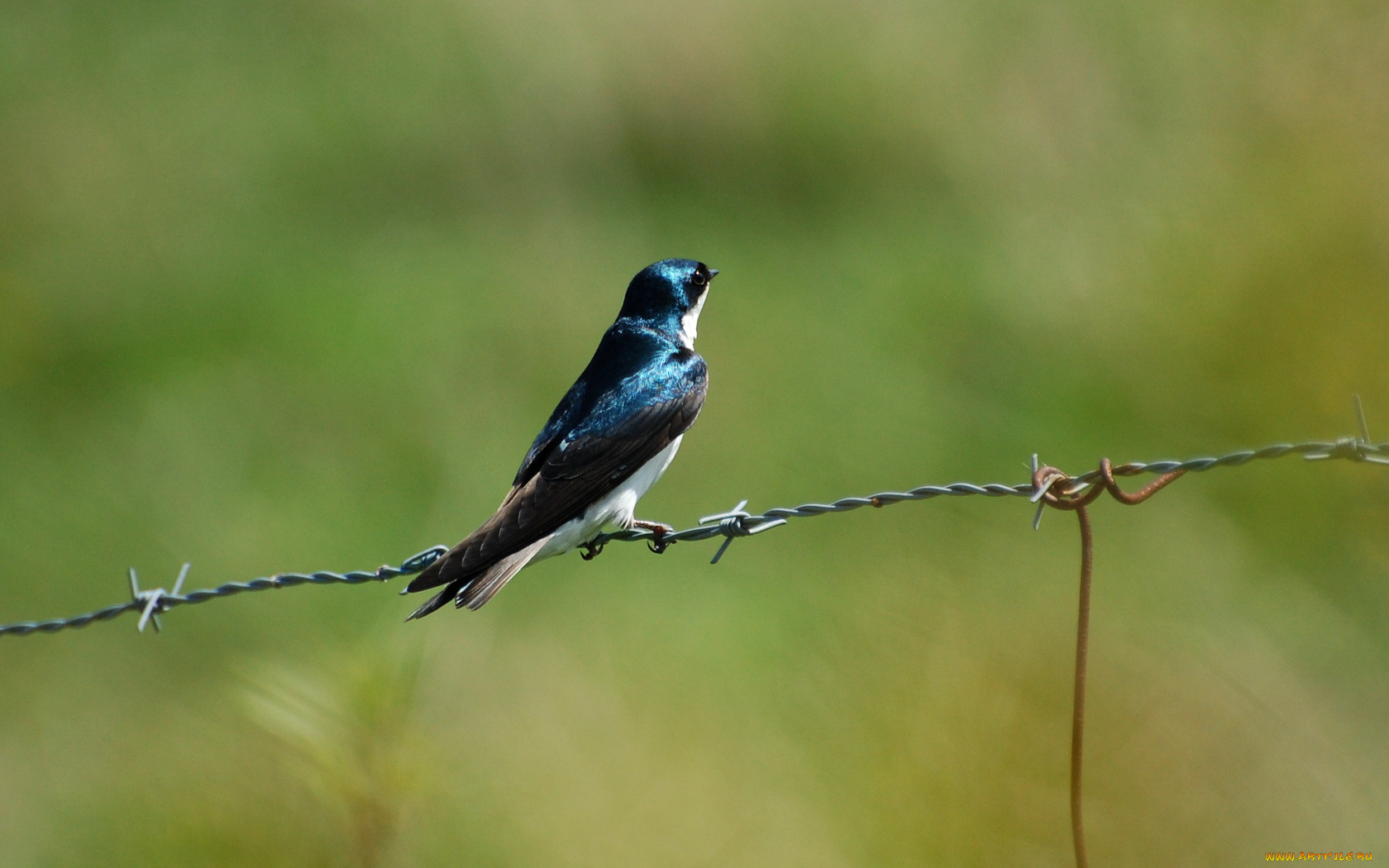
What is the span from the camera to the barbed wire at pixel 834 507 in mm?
2488

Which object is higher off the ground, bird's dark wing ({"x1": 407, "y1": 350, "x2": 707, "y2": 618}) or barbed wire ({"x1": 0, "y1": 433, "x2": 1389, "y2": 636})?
bird's dark wing ({"x1": 407, "y1": 350, "x2": 707, "y2": 618})

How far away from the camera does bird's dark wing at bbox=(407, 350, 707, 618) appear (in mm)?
3566

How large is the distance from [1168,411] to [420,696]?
4.07 metres

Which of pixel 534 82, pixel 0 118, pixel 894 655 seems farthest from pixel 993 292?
pixel 0 118

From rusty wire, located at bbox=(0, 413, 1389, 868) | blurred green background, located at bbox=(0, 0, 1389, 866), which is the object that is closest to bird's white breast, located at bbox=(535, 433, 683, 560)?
blurred green background, located at bbox=(0, 0, 1389, 866)

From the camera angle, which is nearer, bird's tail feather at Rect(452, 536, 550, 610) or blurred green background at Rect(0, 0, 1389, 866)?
bird's tail feather at Rect(452, 536, 550, 610)

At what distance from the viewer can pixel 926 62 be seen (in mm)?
10008

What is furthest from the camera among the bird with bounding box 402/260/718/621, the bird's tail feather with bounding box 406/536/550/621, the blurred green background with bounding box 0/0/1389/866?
the blurred green background with bounding box 0/0/1389/866

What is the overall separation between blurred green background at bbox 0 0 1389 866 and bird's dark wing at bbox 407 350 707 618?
267 mm

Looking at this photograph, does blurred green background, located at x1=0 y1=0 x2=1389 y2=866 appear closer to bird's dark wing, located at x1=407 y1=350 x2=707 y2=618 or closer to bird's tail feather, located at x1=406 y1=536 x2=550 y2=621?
bird's tail feather, located at x1=406 y1=536 x2=550 y2=621

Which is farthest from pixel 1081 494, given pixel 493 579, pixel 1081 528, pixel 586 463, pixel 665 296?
pixel 665 296

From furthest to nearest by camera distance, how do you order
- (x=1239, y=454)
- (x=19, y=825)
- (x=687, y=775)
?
(x=19, y=825), (x=687, y=775), (x=1239, y=454)

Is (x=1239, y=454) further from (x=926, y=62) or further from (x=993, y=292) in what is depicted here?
(x=926, y=62)

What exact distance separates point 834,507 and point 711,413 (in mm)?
4513
